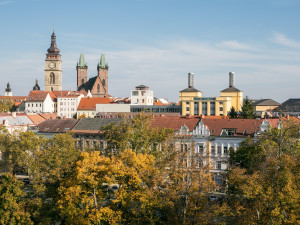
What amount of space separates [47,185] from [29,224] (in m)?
4.81

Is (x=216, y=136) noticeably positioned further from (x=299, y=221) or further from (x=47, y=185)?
(x=299, y=221)

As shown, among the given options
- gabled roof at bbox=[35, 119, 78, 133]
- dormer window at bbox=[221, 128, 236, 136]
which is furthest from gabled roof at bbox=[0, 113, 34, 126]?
dormer window at bbox=[221, 128, 236, 136]

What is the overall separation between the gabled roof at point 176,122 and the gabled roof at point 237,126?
235 cm

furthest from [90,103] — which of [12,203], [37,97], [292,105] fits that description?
[12,203]

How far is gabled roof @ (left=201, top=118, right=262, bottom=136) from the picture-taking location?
68.8 metres

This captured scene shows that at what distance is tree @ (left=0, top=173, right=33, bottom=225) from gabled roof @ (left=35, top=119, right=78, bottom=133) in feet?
128

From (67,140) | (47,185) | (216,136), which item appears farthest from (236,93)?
(47,185)

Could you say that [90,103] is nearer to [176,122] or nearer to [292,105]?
[292,105]

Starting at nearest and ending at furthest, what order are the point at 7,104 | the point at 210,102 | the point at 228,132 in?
1. the point at 228,132
2. the point at 210,102
3. the point at 7,104

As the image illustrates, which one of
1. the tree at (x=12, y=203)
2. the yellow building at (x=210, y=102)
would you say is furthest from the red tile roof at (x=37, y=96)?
the tree at (x=12, y=203)

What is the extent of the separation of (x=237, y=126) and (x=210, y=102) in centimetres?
7755

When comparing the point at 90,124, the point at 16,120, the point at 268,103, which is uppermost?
the point at 268,103

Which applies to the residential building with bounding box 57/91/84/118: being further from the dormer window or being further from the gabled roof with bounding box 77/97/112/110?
the dormer window

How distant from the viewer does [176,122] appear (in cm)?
7556
